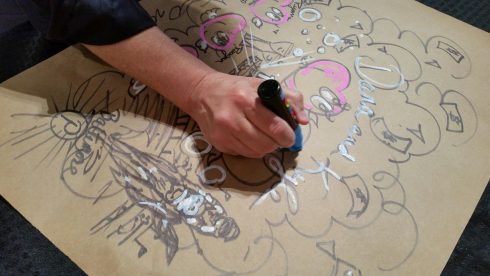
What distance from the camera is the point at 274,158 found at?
1.57 feet

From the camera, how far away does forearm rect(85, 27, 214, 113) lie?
503 millimetres

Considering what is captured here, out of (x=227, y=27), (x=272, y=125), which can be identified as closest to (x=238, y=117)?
(x=272, y=125)

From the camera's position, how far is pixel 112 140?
49 centimetres

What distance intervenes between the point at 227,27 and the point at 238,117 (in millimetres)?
208

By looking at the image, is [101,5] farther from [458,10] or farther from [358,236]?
[458,10]

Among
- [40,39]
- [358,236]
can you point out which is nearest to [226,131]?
[358,236]

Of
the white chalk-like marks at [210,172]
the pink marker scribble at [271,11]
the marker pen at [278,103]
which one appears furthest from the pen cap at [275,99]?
the pink marker scribble at [271,11]

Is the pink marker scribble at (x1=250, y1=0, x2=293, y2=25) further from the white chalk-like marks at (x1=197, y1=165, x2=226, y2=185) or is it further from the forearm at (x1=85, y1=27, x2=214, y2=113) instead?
the white chalk-like marks at (x1=197, y1=165, x2=226, y2=185)

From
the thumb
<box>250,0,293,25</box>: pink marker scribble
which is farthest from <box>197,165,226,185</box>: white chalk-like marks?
<box>250,0,293,25</box>: pink marker scribble

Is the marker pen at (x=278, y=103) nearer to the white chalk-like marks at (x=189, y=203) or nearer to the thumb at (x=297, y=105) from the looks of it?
the thumb at (x=297, y=105)

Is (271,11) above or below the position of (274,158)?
above

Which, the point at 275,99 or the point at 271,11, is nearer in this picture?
the point at 275,99

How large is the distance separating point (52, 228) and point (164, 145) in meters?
0.16

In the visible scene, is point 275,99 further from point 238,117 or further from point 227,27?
point 227,27
